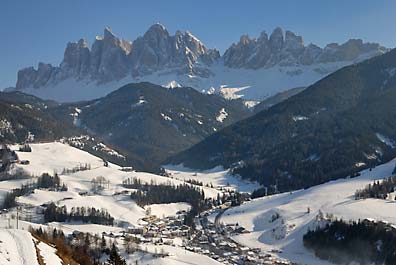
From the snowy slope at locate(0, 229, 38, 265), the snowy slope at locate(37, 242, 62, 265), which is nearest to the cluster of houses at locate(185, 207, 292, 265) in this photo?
the snowy slope at locate(0, 229, 38, 265)

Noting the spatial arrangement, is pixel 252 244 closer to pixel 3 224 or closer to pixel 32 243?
pixel 3 224

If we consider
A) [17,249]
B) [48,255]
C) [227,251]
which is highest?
[17,249]

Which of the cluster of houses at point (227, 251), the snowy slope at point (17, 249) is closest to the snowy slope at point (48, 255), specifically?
the snowy slope at point (17, 249)

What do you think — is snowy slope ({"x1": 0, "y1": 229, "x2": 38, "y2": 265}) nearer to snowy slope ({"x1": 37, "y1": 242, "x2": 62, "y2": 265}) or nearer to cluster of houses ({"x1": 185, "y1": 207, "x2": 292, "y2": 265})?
snowy slope ({"x1": 37, "y1": 242, "x2": 62, "y2": 265})

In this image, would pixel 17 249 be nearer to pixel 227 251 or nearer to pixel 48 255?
pixel 48 255

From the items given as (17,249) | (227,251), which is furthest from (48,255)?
(227,251)

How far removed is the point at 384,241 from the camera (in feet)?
517

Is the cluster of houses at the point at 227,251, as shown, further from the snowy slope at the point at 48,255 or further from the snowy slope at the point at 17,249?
the snowy slope at the point at 48,255

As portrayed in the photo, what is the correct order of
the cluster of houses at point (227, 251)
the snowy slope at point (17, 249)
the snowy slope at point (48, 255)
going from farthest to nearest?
the cluster of houses at point (227, 251)
the snowy slope at point (48, 255)
the snowy slope at point (17, 249)

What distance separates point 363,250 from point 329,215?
3111 centimetres

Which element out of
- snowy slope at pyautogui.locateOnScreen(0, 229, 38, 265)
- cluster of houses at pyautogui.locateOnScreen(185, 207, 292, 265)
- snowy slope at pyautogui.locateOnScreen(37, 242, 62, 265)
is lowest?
cluster of houses at pyautogui.locateOnScreen(185, 207, 292, 265)

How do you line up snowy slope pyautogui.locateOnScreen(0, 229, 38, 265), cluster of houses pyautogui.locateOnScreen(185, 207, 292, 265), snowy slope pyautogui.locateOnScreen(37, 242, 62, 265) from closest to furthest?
snowy slope pyautogui.locateOnScreen(0, 229, 38, 265)
snowy slope pyautogui.locateOnScreen(37, 242, 62, 265)
cluster of houses pyautogui.locateOnScreen(185, 207, 292, 265)

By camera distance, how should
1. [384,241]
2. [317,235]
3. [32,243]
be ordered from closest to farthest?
[32,243]
[384,241]
[317,235]

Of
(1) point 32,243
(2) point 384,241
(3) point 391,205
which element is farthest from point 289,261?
(1) point 32,243
